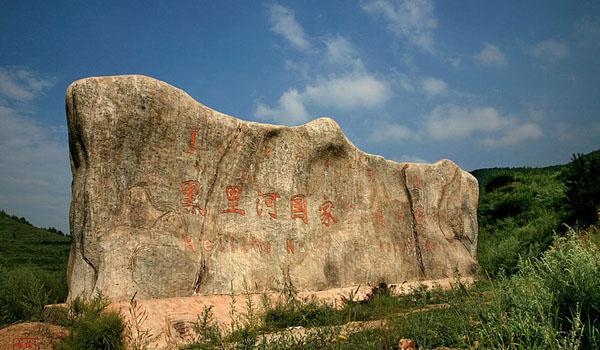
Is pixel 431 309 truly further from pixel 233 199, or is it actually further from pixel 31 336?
pixel 31 336

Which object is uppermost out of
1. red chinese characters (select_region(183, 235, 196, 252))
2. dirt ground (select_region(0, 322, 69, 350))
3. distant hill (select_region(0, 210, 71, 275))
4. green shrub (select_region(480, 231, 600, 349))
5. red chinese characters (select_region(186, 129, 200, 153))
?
red chinese characters (select_region(186, 129, 200, 153))

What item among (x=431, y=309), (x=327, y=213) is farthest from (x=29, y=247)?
(x=431, y=309)

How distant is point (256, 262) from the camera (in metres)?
6.75

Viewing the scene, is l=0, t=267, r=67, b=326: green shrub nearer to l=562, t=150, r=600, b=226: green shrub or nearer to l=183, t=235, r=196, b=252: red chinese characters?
l=183, t=235, r=196, b=252: red chinese characters

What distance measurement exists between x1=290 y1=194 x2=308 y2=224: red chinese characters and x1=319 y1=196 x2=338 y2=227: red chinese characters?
0.40 m

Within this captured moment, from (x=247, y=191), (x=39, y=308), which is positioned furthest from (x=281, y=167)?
(x=39, y=308)

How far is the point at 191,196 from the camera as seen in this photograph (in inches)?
249

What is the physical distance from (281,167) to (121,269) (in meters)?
2.91

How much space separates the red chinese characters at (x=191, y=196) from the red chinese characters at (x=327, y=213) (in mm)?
2311

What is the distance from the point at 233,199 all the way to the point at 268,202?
62 centimetres

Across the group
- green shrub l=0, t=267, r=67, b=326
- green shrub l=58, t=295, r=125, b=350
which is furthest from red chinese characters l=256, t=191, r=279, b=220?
green shrub l=0, t=267, r=67, b=326

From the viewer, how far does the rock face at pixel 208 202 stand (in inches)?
223

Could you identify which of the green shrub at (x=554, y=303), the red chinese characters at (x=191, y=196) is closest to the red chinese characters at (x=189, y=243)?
the red chinese characters at (x=191, y=196)

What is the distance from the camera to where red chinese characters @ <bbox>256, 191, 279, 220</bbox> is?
703 cm
